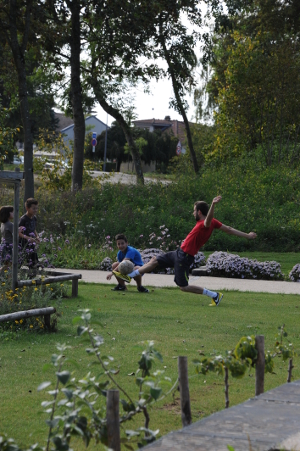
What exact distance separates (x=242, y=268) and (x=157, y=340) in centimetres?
844

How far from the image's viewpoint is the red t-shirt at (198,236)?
10.9 meters

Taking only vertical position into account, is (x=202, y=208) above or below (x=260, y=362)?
above

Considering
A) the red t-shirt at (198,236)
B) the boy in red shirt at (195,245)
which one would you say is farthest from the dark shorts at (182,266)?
the red t-shirt at (198,236)

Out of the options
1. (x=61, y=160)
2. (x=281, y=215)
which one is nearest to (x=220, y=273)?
(x=281, y=215)

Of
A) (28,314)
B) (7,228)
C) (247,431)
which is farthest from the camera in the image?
(7,228)

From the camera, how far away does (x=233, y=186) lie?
25406 mm

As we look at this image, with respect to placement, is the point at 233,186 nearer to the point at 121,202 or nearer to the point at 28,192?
the point at 121,202

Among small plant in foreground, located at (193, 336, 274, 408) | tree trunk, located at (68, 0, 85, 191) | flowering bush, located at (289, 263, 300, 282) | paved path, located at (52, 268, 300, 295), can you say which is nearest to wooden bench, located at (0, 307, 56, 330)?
small plant in foreground, located at (193, 336, 274, 408)

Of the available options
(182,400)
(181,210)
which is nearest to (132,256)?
(182,400)

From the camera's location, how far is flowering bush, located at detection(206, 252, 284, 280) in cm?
1602

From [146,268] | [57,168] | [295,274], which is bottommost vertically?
[295,274]

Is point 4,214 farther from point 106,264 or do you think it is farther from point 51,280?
point 106,264

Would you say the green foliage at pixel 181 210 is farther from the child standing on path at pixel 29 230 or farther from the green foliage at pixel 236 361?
the green foliage at pixel 236 361

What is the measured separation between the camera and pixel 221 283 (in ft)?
48.4
